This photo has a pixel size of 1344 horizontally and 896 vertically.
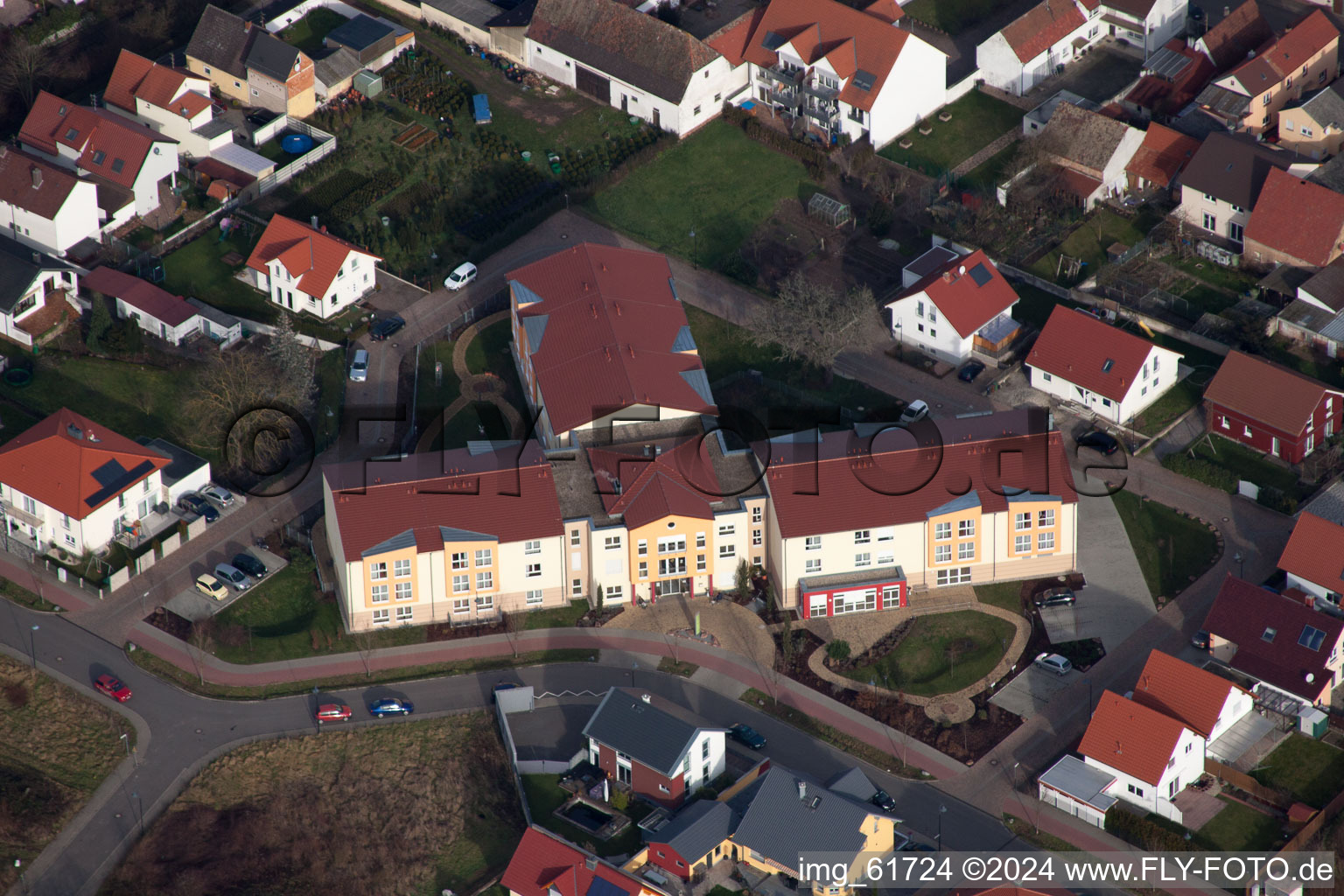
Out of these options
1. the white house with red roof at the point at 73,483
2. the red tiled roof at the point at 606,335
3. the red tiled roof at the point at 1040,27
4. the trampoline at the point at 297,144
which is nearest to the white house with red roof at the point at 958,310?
the red tiled roof at the point at 606,335

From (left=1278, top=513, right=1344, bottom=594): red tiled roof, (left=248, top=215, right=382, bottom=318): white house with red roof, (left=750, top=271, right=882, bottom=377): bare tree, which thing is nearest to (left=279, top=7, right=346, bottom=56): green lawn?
(left=248, top=215, right=382, bottom=318): white house with red roof

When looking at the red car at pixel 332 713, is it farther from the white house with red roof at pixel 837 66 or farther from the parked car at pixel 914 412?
the white house with red roof at pixel 837 66

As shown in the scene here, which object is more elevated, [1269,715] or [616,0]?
[616,0]

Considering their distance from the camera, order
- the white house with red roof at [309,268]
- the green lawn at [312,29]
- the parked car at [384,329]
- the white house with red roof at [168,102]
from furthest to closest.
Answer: the green lawn at [312,29] → the white house with red roof at [168,102] → the parked car at [384,329] → the white house with red roof at [309,268]

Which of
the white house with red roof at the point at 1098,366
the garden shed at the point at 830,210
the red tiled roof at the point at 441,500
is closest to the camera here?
the red tiled roof at the point at 441,500

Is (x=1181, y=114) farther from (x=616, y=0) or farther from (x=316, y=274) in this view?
(x=316, y=274)

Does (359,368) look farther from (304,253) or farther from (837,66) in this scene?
(837,66)

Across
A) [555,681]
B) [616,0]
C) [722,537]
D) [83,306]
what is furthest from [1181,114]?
[83,306]

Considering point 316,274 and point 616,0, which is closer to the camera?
point 316,274
